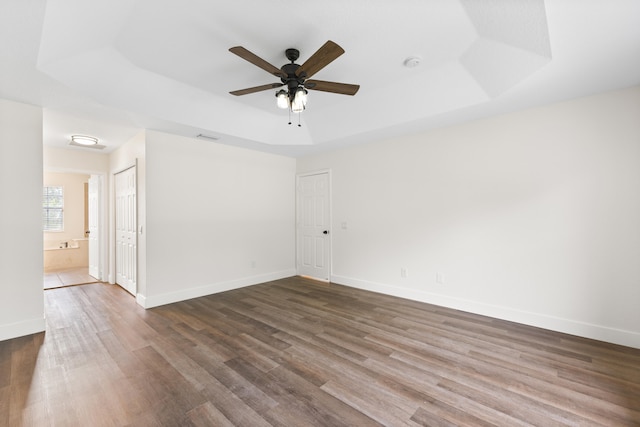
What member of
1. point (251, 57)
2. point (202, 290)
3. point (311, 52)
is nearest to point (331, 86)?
point (311, 52)

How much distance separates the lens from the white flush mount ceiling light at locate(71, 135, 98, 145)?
443 cm

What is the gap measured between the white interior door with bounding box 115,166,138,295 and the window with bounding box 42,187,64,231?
4.01 metres

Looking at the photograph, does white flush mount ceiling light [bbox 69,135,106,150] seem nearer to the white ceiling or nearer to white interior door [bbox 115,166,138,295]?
the white ceiling

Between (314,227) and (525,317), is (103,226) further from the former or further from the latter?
(525,317)

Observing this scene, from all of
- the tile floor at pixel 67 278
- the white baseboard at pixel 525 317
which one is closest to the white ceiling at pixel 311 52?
the white baseboard at pixel 525 317

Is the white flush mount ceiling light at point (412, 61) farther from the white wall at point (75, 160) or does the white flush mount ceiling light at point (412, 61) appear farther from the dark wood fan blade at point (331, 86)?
the white wall at point (75, 160)

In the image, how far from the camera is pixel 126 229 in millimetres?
4758

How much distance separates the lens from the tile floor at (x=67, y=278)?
5.34 meters

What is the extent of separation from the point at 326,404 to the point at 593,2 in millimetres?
3234

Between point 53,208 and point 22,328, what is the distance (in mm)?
6128

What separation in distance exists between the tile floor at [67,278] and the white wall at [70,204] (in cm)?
123

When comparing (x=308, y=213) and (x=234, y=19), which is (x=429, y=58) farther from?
(x=308, y=213)

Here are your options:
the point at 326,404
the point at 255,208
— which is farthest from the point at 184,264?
the point at 326,404

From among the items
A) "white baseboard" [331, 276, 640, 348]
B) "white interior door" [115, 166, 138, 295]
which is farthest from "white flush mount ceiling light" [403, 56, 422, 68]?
"white interior door" [115, 166, 138, 295]
